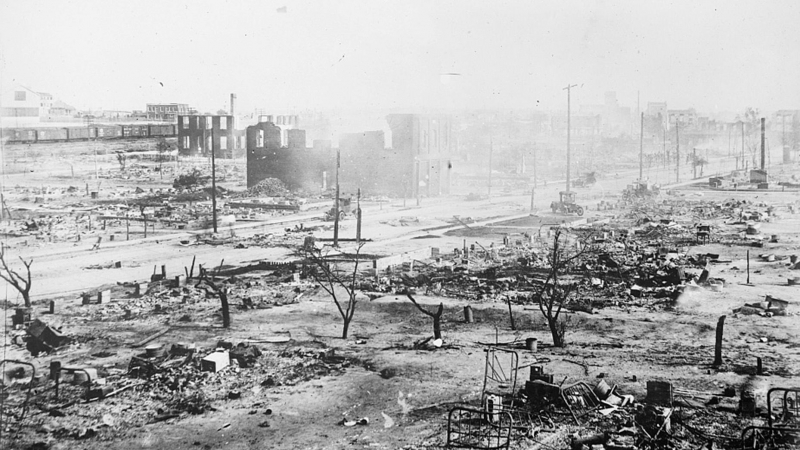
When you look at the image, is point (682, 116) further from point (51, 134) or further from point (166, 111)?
point (51, 134)

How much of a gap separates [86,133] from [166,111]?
24557 millimetres

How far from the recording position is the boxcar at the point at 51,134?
5778 cm

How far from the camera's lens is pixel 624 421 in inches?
425

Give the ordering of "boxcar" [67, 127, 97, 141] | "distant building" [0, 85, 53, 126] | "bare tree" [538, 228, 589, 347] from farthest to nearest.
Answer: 1. "boxcar" [67, 127, 97, 141]
2. "distant building" [0, 85, 53, 126]
3. "bare tree" [538, 228, 589, 347]

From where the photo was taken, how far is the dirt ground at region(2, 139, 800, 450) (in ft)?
35.8

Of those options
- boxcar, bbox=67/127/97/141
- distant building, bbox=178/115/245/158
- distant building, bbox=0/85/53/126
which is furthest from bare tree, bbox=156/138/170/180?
distant building, bbox=0/85/53/126

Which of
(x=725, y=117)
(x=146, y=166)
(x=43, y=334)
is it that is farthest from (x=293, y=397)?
(x=725, y=117)

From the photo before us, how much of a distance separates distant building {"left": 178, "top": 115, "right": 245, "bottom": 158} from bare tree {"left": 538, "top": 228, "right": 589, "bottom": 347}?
155ft

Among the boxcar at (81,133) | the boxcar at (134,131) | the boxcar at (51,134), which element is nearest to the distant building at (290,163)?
the boxcar at (51,134)

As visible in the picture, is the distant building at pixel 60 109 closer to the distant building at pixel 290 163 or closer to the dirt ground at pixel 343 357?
the distant building at pixel 290 163

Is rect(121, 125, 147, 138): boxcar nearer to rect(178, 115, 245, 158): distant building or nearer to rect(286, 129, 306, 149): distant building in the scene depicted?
rect(178, 115, 245, 158): distant building

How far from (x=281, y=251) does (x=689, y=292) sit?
1532 cm

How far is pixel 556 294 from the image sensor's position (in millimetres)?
18922

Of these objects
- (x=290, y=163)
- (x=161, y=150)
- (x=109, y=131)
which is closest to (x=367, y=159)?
(x=290, y=163)
